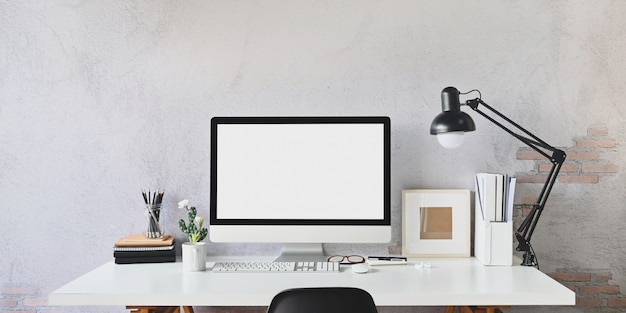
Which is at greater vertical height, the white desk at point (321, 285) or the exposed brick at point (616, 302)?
the white desk at point (321, 285)

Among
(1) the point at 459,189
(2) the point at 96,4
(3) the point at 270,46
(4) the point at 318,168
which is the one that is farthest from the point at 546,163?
(2) the point at 96,4

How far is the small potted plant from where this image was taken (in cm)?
204

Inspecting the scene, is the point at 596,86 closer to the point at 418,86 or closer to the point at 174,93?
the point at 418,86

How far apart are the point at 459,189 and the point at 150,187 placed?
134 centimetres

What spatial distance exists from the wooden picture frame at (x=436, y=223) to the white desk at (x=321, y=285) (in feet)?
0.62

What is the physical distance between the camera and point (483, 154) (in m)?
2.38

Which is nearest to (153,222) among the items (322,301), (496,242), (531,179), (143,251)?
(143,251)

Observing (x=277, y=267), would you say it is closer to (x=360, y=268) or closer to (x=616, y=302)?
(x=360, y=268)

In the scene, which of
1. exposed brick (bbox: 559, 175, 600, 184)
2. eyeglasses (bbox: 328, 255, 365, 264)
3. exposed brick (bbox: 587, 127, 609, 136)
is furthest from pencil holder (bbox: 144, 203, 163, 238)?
exposed brick (bbox: 587, 127, 609, 136)

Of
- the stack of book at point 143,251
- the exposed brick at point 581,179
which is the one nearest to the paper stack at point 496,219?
the exposed brick at point 581,179

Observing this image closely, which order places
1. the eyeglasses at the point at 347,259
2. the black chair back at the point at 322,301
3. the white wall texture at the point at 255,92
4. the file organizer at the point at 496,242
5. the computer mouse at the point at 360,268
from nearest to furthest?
the black chair back at the point at 322,301 < the computer mouse at the point at 360,268 < the file organizer at the point at 496,242 < the eyeglasses at the point at 347,259 < the white wall texture at the point at 255,92

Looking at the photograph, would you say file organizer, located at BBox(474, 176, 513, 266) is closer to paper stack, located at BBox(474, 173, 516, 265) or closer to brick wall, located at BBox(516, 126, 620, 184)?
paper stack, located at BBox(474, 173, 516, 265)

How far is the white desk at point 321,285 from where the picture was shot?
68.2 inches

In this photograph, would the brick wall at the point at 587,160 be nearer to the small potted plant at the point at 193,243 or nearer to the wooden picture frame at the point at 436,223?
the wooden picture frame at the point at 436,223
